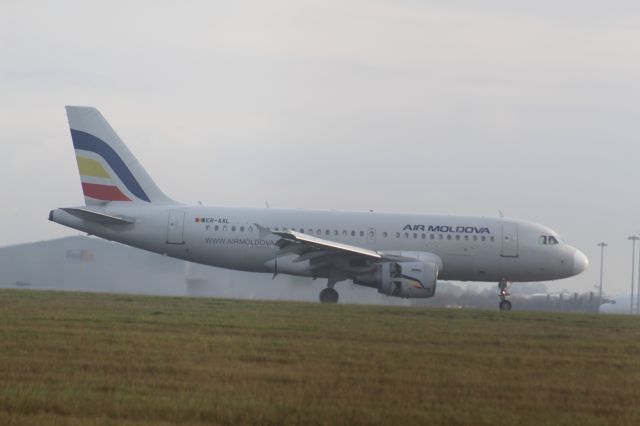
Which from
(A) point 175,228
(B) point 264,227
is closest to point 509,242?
(B) point 264,227

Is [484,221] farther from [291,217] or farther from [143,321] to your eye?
[143,321]

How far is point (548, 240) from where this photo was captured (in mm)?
36875

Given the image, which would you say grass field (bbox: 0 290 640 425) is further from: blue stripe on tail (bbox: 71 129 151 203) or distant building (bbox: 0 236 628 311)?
distant building (bbox: 0 236 628 311)

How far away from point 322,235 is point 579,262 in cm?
900

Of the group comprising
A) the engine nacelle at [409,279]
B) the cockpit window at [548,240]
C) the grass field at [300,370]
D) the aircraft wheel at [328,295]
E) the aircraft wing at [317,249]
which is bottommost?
the grass field at [300,370]

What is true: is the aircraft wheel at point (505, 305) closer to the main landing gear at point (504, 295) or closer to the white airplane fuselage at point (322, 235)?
the main landing gear at point (504, 295)

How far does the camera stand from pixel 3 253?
128 feet

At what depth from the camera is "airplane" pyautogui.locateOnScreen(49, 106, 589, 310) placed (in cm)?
3447

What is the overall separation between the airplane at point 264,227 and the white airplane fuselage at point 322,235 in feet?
0.10

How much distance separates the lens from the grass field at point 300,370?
11781mm

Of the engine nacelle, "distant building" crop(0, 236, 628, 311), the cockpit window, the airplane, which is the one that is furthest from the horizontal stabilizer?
the cockpit window

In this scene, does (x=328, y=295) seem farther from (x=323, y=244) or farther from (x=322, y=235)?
(x=323, y=244)

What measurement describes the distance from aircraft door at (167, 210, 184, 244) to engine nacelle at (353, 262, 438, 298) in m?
6.45

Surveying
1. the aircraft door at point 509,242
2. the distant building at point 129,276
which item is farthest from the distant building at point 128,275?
the aircraft door at point 509,242
